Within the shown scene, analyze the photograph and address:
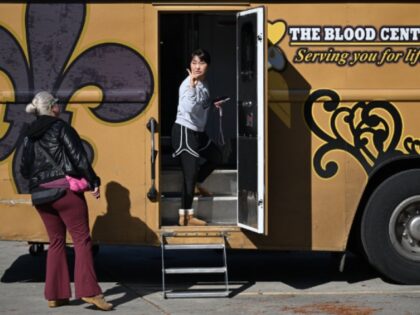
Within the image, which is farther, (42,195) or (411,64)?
(411,64)

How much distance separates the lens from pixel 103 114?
8773 mm

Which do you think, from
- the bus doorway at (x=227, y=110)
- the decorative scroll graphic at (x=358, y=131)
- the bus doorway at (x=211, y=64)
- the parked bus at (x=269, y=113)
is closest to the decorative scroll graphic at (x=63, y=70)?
the parked bus at (x=269, y=113)

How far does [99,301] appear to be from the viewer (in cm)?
815

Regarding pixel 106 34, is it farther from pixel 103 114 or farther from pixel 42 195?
pixel 42 195

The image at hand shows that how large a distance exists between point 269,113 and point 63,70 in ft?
6.28

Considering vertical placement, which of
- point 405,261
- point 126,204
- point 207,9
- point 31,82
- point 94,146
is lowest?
point 405,261

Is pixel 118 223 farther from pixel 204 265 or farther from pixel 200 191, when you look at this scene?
pixel 204 265

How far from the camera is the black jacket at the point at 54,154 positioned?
8102 millimetres

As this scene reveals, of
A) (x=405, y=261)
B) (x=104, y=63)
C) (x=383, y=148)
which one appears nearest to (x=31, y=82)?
(x=104, y=63)

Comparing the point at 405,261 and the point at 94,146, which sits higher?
the point at 94,146

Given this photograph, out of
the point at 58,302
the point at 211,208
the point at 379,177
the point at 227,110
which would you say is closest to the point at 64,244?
the point at 58,302

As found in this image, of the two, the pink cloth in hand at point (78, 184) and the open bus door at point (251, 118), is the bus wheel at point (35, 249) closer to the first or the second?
the pink cloth in hand at point (78, 184)

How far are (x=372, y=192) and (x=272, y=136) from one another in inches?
43.3

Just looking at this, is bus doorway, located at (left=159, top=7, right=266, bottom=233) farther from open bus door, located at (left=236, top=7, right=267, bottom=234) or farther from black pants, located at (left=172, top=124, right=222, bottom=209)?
black pants, located at (left=172, top=124, right=222, bottom=209)
